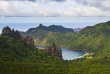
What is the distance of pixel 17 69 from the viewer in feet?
550

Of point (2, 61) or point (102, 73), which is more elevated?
point (2, 61)

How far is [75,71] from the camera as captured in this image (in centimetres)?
18312

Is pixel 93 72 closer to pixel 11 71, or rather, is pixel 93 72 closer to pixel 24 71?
pixel 24 71

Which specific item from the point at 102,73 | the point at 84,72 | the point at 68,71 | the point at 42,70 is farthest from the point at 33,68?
the point at 102,73

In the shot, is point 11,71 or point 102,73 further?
point 102,73

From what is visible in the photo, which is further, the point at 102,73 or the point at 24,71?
the point at 102,73

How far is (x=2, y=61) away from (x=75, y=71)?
264ft

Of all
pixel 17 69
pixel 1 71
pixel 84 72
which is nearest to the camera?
pixel 1 71

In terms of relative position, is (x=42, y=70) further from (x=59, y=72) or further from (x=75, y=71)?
(x=75, y=71)

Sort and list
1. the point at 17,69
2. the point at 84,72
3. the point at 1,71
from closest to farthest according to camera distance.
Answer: the point at 1,71 < the point at 17,69 < the point at 84,72

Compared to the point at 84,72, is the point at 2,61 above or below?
above

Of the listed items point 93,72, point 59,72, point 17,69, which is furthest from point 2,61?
point 93,72

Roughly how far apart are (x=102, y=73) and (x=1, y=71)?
10115 cm

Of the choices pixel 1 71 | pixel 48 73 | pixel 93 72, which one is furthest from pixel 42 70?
pixel 93 72
